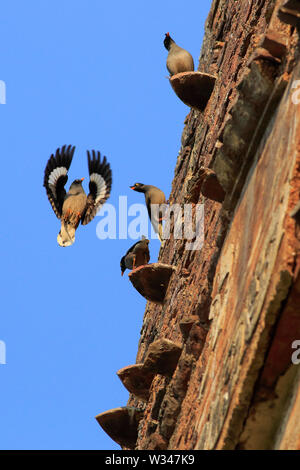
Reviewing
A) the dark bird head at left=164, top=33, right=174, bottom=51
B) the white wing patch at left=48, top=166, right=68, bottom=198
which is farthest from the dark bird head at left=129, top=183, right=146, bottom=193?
the white wing patch at left=48, top=166, right=68, bottom=198

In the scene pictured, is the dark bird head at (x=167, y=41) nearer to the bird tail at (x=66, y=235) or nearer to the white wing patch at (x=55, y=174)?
the white wing patch at (x=55, y=174)

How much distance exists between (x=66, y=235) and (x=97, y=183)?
2.97ft

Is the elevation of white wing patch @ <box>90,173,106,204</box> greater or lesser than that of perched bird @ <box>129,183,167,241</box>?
greater

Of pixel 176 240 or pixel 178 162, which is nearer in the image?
pixel 176 240

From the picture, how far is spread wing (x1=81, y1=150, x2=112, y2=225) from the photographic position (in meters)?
13.9

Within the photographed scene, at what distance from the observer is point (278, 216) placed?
396cm

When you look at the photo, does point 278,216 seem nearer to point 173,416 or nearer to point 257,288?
point 257,288

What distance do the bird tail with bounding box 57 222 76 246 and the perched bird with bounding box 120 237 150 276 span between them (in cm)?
342

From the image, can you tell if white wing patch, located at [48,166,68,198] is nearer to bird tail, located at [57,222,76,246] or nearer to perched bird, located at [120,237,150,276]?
bird tail, located at [57,222,76,246]

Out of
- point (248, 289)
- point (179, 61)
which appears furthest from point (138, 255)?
point (248, 289)

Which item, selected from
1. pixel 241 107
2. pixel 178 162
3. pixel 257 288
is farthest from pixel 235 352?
pixel 178 162

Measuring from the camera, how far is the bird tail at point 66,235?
46.1ft

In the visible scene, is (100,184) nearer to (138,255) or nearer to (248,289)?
(138,255)

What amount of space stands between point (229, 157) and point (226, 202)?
30cm
